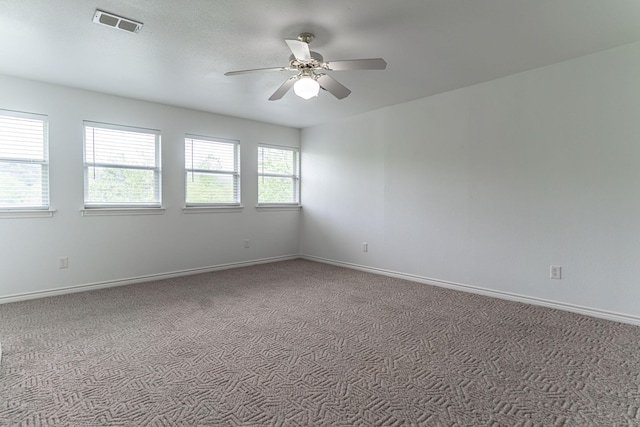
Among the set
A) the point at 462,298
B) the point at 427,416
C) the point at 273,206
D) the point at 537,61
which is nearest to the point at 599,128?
the point at 537,61

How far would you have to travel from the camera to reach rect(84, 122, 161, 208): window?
165 inches

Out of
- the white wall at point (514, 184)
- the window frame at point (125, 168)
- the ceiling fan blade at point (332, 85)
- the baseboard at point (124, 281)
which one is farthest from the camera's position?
the window frame at point (125, 168)

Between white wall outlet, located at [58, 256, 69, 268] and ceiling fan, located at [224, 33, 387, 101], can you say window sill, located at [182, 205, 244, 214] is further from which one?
ceiling fan, located at [224, 33, 387, 101]

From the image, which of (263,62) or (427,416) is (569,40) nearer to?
(263,62)

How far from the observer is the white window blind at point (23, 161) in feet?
12.0

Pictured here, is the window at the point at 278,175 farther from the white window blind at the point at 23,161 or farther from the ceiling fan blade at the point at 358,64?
the ceiling fan blade at the point at 358,64

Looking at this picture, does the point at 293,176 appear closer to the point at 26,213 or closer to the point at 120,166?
Result: the point at 120,166

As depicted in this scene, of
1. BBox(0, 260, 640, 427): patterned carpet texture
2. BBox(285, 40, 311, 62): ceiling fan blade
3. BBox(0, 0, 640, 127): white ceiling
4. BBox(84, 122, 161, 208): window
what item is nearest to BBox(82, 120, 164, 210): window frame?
BBox(84, 122, 161, 208): window

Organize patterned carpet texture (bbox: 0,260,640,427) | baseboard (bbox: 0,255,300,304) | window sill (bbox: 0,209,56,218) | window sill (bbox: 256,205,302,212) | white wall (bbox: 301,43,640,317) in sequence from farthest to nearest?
window sill (bbox: 256,205,302,212) < baseboard (bbox: 0,255,300,304) < window sill (bbox: 0,209,56,218) < white wall (bbox: 301,43,640,317) < patterned carpet texture (bbox: 0,260,640,427)

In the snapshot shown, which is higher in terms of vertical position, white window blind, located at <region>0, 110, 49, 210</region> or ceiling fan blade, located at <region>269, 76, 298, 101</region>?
ceiling fan blade, located at <region>269, 76, 298, 101</region>

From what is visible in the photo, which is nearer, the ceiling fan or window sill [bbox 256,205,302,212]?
the ceiling fan

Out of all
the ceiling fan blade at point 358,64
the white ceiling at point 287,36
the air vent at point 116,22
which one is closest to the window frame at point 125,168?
the white ceiling at point 287,36

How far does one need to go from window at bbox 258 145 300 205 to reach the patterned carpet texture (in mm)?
2474

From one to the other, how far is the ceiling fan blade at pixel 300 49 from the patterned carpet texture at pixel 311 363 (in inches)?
85.6
